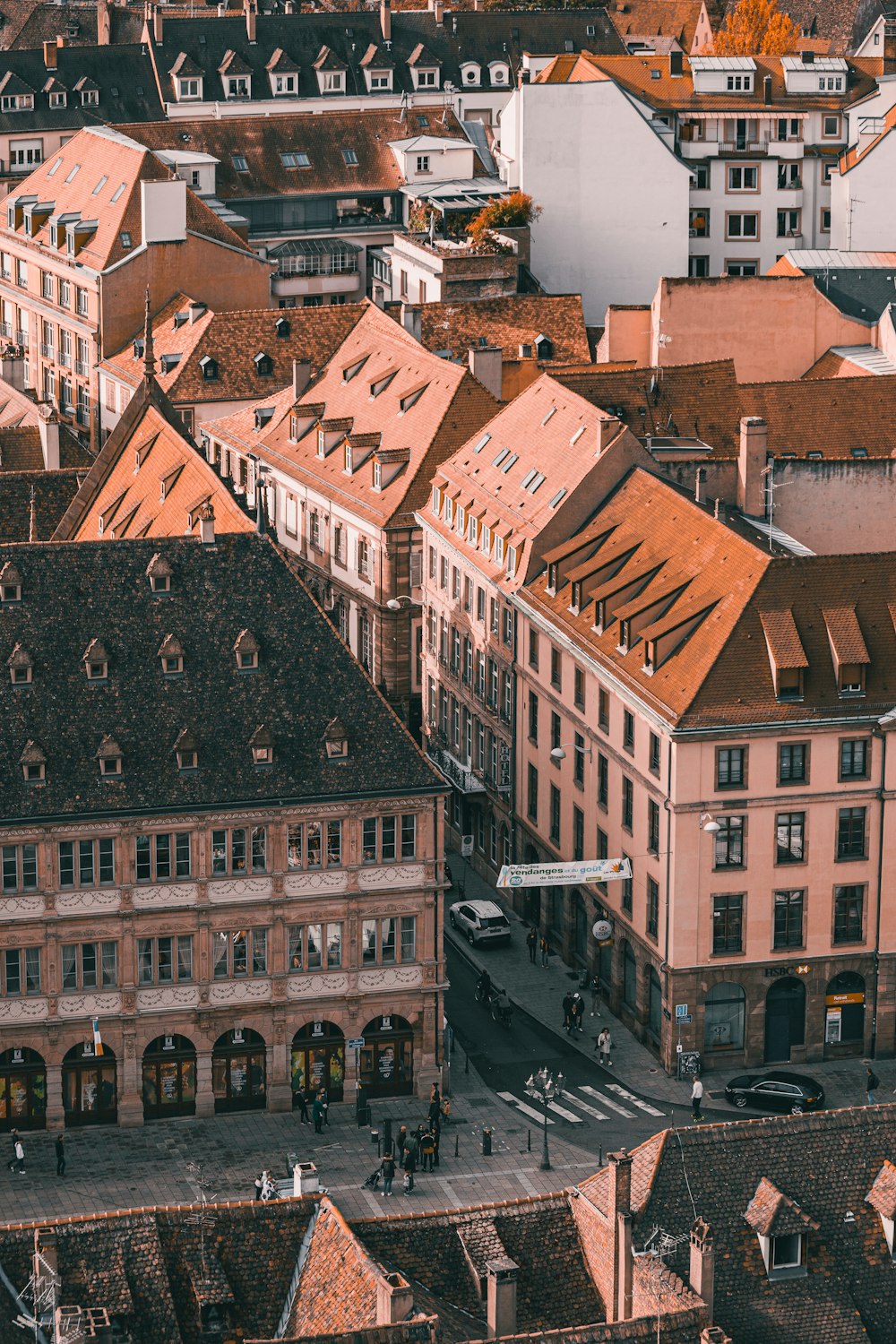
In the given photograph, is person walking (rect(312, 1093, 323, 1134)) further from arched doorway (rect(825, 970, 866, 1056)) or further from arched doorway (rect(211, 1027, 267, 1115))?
arched doorway (rect(825, 970, 866, 1056))

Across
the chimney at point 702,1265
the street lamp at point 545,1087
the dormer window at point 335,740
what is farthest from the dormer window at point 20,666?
the chimney at point 702,1265

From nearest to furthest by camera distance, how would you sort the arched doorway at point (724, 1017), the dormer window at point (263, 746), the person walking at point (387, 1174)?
the person walking at point (387, 1174) < the dormer window at point (263, 746) < the arched doorway at point (724, 1017)

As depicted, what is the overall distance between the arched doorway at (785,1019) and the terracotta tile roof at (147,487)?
31814mm

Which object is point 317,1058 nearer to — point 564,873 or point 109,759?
point 564,873

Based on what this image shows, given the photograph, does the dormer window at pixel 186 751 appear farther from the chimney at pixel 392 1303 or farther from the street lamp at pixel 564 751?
the chimney at pixel 392 1303

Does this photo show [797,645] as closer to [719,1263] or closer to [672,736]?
[672,736]

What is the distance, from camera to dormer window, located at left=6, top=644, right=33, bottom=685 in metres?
146

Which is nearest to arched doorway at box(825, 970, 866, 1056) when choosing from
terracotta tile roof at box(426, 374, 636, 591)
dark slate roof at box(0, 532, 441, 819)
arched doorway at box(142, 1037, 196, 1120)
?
dark slate roof at box(0, 532, 441, 819)

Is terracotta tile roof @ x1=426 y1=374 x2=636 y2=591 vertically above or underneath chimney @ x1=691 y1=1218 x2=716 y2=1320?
above

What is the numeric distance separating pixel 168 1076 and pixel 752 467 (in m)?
45.3

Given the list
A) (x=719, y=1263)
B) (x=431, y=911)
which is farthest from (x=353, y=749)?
(x=719, y=1263)

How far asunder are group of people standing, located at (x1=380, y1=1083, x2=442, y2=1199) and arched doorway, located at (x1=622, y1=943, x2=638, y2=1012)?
13780 mm

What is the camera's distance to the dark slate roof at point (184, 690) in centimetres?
14612

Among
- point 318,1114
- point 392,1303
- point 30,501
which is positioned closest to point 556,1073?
point 318,1114
